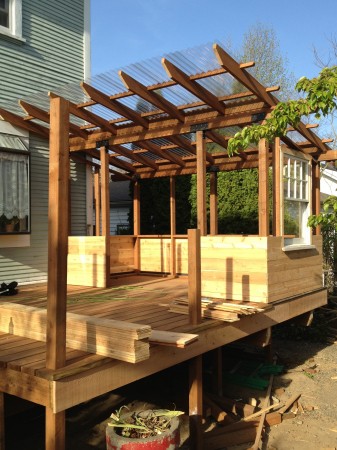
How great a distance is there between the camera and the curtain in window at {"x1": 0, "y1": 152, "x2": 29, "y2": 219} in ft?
24.6

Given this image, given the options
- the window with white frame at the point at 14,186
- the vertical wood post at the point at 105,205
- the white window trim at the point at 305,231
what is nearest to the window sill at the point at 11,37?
the window with white frame at the point at 14,186

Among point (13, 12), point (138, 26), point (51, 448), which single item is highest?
point (138, 26)

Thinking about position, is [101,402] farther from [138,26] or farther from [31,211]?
[138,26]

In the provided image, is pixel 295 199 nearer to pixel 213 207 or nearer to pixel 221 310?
pixel 213 207

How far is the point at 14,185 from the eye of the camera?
25.1 feet

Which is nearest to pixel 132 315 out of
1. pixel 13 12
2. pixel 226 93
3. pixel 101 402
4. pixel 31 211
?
pixel 101 402

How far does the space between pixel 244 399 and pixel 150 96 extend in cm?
433

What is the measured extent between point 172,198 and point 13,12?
15.2ft

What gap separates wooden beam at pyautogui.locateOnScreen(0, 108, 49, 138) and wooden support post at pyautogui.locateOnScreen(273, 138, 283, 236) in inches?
166

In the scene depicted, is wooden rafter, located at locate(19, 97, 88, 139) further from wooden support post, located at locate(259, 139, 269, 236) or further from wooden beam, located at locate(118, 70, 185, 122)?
wooden support post, located at locate(259, 139, 269, 236)

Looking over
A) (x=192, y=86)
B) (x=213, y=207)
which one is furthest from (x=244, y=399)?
(x=213, y=207)

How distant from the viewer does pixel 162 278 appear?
945 cm

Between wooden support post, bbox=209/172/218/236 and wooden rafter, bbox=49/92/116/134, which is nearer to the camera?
wooden rafter, bbox=49/92/116/134

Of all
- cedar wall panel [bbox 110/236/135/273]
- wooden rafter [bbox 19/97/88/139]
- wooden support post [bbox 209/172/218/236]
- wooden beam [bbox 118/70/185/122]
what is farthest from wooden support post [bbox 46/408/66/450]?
wooden support post [bbox 209/172/218/236]
